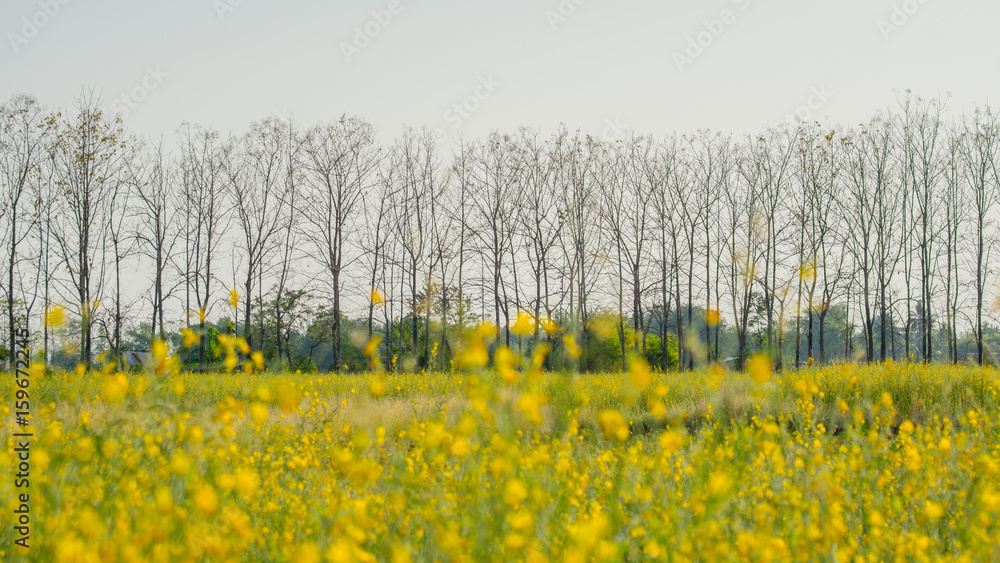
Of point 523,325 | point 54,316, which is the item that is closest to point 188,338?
point 54,316

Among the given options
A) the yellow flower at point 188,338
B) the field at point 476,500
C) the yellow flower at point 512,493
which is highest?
the yellow flower at point 188,338

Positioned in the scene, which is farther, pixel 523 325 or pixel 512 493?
pixel 523 325

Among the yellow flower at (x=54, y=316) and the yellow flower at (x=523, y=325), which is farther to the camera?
the yellow flower at (x=54, y=316)

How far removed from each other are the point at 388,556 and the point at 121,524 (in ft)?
2.88

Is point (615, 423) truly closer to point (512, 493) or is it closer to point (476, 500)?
point (476, 500)

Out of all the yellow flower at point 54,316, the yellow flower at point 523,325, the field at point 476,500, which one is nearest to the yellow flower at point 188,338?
the field at point 476,500

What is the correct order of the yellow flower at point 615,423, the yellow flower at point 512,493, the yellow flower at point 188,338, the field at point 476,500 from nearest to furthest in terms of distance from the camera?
the yellow flower at point 512,493, the field at point 476,500, the yellow flower at point 615,423, the yellow flower at point 188,338

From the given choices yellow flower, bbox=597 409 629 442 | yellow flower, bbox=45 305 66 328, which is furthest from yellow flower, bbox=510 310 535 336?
yellow flower, bbox=45 305 66 328

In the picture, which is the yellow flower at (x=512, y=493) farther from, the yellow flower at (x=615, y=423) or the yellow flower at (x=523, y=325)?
the yellow flower at (x=615, y=423)

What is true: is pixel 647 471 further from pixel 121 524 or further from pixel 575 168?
pixel 575 168

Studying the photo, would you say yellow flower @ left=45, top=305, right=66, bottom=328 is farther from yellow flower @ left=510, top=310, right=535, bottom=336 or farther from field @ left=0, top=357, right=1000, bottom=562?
yellow flower @ left=510, top=310, right=535, bottom=336

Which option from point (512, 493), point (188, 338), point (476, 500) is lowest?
point (476, 500)

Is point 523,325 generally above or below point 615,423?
above

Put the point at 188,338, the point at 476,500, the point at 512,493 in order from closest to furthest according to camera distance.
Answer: the point at 512,493
the point at 476,500
the point at 188,338
